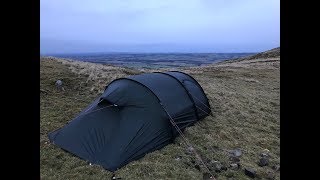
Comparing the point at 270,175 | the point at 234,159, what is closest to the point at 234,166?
the point at 234,159

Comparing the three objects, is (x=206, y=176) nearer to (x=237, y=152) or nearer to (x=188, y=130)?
(x=237, y=152)

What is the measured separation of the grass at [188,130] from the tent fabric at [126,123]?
0.98ft

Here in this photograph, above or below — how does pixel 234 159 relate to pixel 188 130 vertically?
below

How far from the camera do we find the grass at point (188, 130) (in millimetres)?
8766

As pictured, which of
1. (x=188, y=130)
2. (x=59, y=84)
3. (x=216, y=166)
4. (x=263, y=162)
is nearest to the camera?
(x=216, y=166)

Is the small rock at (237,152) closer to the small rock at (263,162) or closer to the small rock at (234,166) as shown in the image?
the small rock at (263,162)

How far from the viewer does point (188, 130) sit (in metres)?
11.3

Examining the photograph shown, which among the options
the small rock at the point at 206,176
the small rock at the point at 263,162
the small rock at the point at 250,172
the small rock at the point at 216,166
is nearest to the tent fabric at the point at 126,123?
the small rock at the point at 216,166

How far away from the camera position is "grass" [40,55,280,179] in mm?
8766

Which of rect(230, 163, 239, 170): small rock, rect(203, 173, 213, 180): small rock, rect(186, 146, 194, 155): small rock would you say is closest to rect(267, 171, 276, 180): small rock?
rect(230, 163, 239, 170): small rock

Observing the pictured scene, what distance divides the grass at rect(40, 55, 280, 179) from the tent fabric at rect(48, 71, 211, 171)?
299mm

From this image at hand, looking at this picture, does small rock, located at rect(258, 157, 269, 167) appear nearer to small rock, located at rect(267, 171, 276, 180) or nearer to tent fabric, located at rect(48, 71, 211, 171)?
small rock, located at rect(267, 171, 276, 180)

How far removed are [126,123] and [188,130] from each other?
2420mm
